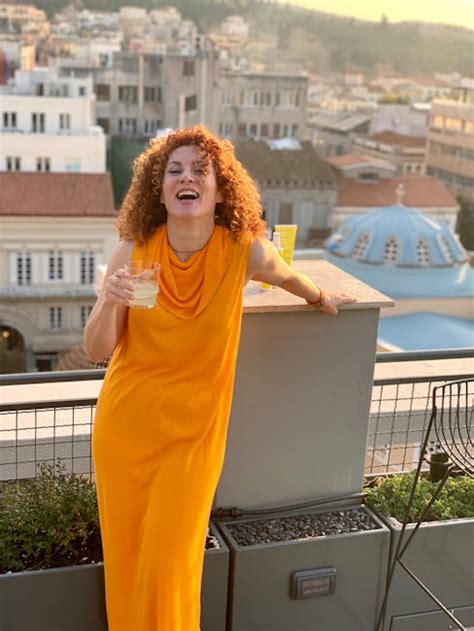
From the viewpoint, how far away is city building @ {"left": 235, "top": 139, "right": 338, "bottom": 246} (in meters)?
42.5

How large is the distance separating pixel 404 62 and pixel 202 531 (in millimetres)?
62751

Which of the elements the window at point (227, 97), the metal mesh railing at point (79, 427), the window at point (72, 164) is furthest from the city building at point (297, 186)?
the metal mesh railing at point (79, 427)

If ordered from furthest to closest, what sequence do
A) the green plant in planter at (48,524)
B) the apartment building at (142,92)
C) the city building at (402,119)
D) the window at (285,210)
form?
the city building at (402,119) → the apartment building at (142,92) → the window at (285,210) → the green plant in planter at (48,524)

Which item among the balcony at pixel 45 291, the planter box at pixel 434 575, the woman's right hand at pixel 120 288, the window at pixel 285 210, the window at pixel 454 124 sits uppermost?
the woman's right hand at pixel 120 288

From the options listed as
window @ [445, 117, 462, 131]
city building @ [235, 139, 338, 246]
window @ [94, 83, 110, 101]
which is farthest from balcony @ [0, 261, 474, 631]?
window @ [445, 117, 462, 131]

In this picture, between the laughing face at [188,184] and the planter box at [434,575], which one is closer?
the laughing face at [188,184]

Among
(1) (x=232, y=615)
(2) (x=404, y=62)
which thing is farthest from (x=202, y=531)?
(2) (x=404, y=62)

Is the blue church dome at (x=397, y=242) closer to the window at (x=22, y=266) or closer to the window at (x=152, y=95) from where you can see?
the window at (x=22, y=266)

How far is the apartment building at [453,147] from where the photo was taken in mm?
52281

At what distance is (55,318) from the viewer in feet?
113

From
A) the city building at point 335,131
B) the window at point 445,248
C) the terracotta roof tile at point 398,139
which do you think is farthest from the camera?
the city building at point 335,131

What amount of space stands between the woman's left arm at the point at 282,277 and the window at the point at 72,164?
36.9m

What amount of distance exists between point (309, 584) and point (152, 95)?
43.9 metres

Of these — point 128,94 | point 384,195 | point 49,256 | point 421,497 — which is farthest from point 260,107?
point 421,497
